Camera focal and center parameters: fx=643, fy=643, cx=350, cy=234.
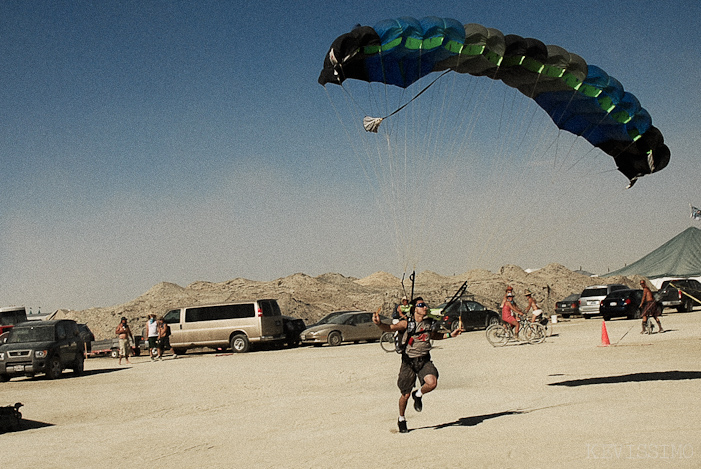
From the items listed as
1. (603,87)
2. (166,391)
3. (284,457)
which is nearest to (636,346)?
(603,87)

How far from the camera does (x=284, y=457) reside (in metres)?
7.23

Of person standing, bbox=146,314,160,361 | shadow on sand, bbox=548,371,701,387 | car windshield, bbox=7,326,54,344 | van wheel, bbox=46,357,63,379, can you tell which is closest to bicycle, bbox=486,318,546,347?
shadow on sand, bbox=548,371,701,387

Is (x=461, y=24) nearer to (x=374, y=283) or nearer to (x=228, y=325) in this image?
(x=228, y=325)

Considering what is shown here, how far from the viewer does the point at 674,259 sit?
310 ft

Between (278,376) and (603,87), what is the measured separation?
9.81 meters

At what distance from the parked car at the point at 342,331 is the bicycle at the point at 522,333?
5928mm

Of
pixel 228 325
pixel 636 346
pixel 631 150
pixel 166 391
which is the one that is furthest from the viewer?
pixel 228 325

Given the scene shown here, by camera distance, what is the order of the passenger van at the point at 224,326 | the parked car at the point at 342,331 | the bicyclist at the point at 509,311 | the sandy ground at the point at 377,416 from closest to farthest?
1. the sandy ground at the point at 377,416
2. the bicyclist at the point at 509,311
3. the passenger van at the point at 224,326
4. the parked car at the point at 342,331

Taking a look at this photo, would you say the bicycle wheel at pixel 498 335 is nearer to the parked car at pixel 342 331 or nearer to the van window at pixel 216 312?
the parked car at pixel 342 331

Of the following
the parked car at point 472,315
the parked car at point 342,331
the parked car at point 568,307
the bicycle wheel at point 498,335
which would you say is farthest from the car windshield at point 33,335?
the parked car at point 568,307

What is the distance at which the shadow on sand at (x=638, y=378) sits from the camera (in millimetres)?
11805

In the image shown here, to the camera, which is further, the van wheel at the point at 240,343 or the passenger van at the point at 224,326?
the passenger van at the point at 224,326

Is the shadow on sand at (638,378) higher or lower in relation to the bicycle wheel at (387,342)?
lower

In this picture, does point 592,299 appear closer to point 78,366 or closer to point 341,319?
point 341,319
